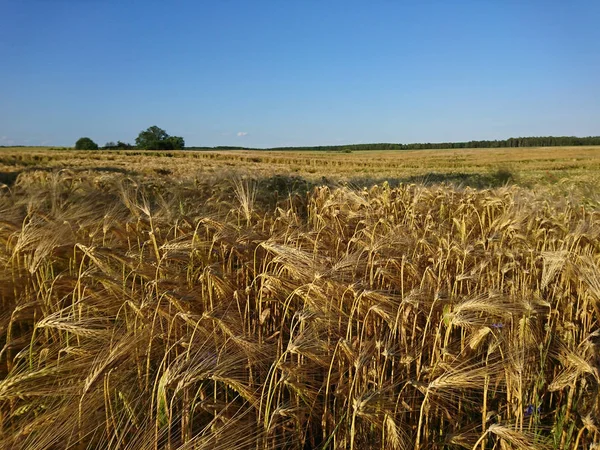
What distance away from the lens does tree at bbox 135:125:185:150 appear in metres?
75.6

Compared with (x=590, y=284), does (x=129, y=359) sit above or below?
below

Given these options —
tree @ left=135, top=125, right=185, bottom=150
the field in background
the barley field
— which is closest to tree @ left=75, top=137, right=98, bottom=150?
tree @ left=135, top=125, right=185, bottom=150

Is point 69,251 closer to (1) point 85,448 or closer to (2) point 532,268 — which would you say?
(1) point 85,448

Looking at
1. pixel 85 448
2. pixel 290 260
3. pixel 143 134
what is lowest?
pixel 85 448

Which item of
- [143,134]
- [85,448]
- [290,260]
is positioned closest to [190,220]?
[290,260]

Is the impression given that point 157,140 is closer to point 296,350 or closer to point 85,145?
point 85,145

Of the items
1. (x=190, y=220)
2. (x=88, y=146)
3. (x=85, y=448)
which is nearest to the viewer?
(x=85, y=448)

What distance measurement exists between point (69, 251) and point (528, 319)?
291 cm

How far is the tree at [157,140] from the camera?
7556 centimetres

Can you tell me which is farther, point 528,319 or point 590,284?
point 590,284

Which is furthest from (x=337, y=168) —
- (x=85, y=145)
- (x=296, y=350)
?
(x=85, y=145)

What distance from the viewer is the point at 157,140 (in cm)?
7694

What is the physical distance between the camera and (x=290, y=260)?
86.9 inches

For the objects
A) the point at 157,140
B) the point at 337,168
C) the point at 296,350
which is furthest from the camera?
the point at 157,140
